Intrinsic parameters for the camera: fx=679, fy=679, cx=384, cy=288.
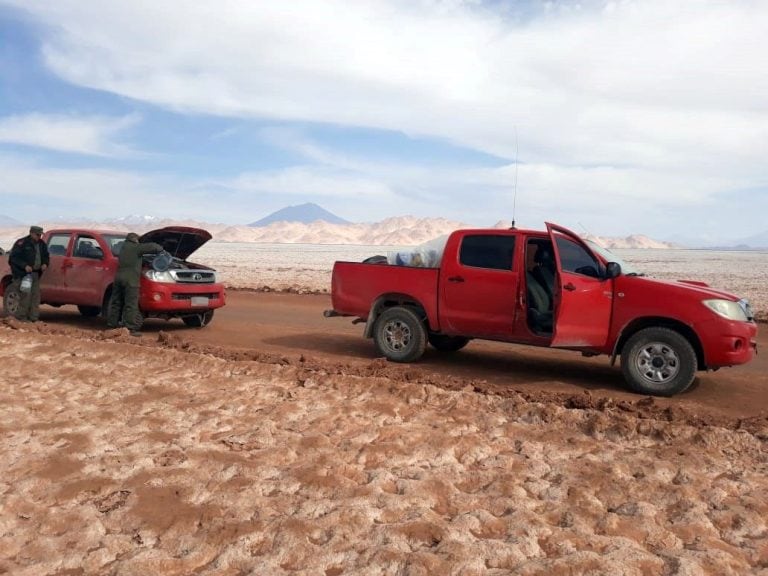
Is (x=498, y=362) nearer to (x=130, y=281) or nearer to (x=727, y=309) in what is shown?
(x=727, y=309)

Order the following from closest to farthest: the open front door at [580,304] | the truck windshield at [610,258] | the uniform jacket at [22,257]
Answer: the open front door at [580,304] < the truck windshield at [610,258] < the uniform jacket at [22,257]

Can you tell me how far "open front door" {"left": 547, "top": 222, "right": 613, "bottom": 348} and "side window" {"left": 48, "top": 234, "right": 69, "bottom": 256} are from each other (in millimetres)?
9173

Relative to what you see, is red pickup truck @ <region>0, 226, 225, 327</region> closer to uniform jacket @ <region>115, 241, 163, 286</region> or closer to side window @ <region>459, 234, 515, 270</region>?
uniform jacket @ <region>115, 241, 163, 286</region>

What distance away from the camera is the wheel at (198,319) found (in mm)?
12469

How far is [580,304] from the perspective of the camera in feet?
25.4

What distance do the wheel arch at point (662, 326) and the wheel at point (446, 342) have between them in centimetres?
271

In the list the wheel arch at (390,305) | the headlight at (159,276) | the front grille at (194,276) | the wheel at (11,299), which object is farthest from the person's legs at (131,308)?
the wheel arch at (390,305)

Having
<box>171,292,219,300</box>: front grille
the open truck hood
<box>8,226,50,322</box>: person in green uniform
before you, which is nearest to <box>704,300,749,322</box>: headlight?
the open truck hood

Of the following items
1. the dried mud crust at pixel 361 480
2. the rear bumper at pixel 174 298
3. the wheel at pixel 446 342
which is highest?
the rear bumper at pixel 174 298

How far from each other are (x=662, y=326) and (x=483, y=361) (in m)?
2.77

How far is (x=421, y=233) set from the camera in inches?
7697

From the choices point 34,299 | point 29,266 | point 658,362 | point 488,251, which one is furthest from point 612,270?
point 34,299

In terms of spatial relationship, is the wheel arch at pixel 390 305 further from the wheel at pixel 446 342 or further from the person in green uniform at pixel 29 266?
the person in green uniform at pixel 29 266

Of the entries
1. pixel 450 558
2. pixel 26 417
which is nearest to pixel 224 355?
pixel 26 417
